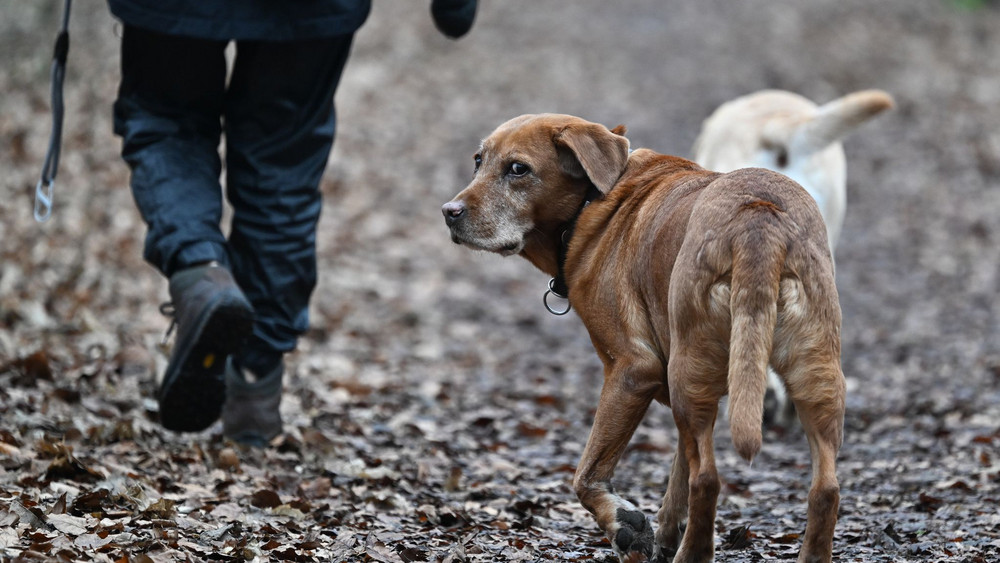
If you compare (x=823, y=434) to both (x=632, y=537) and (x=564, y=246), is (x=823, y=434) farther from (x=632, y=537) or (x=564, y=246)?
(x=564, y=246)

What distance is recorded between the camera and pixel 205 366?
353 centimetres

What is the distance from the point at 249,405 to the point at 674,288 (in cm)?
214

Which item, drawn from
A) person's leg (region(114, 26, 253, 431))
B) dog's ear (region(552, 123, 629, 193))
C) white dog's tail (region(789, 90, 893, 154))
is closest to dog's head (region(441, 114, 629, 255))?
dog's ear (region(552, 123, 629, 193))

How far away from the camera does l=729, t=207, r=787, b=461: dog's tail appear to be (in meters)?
2.39

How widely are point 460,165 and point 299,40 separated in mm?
7734

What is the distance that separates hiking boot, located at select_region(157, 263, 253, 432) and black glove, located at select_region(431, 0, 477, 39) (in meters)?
1.30

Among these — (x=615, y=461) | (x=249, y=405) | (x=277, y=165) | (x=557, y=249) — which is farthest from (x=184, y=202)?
(x=615, y=461)

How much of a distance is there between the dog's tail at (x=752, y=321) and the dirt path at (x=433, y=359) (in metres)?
0.86

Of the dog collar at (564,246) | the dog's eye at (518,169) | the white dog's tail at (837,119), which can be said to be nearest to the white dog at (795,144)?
the white dog's tail at (837,119)

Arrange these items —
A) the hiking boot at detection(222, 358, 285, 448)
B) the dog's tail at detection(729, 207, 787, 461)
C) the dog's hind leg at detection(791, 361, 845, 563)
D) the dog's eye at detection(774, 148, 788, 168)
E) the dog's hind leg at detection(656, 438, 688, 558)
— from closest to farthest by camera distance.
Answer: the dog's tail at detection(729, 207, 787, 461), the dog's hind leg at detection(791, 361, 845, 563), the dog's hind leg at detection(656, 438, 688, 558), the hiking boot at detection(222, 358, 285, 448), the dog's eye at detection(774, 148, 788, 168)

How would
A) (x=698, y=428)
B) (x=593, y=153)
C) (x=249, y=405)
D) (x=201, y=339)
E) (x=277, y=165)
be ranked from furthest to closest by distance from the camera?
(x=249, y=405), (x=277, y=165), (x=201, y=339), (x=593, y=153), (x=698, y=428)

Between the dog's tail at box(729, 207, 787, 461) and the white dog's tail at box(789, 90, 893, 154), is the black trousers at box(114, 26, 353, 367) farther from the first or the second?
the white dog's tail at box(789, 90, 893, 154)

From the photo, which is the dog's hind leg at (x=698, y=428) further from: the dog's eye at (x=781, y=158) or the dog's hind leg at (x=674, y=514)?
the dog's eye at (x=781, y=158)

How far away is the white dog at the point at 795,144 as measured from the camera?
5.23m
